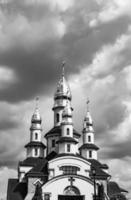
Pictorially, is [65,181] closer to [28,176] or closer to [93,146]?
[28,176]

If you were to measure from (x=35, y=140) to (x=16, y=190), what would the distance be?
1190 centimetres

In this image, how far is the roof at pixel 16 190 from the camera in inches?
2417

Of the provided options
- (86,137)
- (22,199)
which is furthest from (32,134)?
(22,199)

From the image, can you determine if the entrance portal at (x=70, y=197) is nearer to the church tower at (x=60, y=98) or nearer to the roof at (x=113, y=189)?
the roof at (x=113, y=189)

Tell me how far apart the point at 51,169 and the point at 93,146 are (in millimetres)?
15050

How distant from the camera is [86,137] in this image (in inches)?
2906

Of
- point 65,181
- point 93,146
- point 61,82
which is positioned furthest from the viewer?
point 61,82

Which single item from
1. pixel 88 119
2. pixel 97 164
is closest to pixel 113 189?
pixel 97 164

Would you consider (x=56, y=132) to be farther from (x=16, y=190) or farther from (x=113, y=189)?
(x=113, y=189)

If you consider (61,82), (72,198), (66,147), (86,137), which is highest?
(61,82)

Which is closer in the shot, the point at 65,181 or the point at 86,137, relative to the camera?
the point at 65,181

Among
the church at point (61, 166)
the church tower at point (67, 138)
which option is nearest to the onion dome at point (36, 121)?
the church at point (61, 166)

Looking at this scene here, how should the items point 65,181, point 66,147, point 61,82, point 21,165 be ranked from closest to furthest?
point 65,181, point 66,147, point 21,165, point 61,82

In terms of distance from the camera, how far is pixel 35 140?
237 ft
